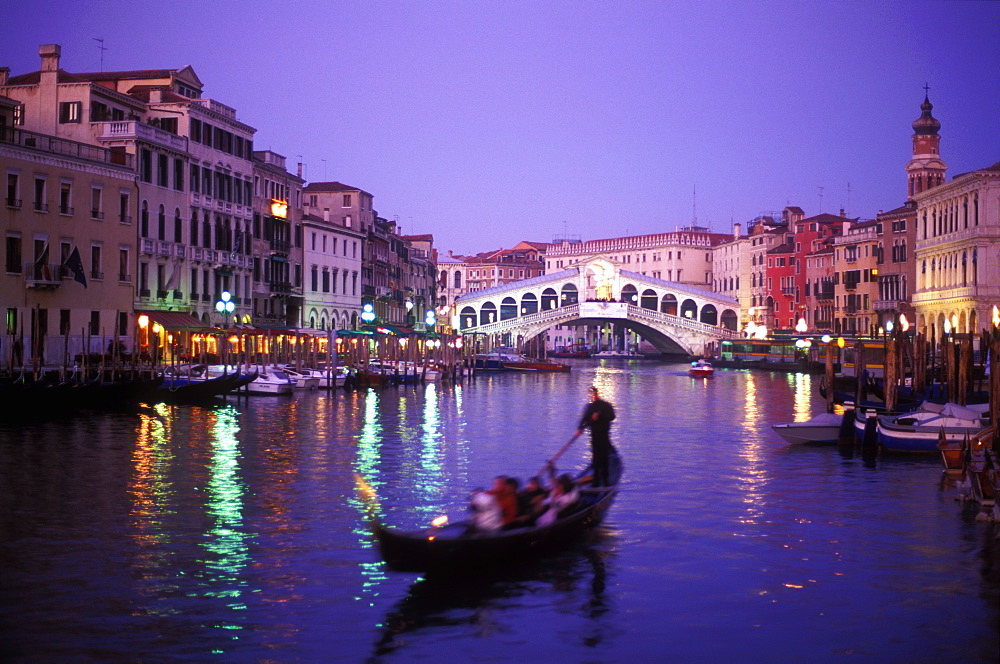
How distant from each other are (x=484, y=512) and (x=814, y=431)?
13.7 meters

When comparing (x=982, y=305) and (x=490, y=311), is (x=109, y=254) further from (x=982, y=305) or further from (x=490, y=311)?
(x=490, y=311)

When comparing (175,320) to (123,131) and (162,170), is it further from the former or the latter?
(123,131)

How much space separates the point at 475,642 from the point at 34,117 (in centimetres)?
3349

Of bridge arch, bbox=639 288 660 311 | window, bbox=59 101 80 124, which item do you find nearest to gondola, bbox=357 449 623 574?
window, bbox=59 101 80 124

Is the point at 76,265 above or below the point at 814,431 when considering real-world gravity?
above

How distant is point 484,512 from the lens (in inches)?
443

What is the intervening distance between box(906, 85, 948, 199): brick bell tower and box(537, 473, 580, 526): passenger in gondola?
5732 centimetres

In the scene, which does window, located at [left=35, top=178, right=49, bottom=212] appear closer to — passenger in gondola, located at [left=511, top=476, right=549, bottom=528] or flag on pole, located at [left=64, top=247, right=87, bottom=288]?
flag on pole, located at [left=64, top=247, right=87, bottom=288]

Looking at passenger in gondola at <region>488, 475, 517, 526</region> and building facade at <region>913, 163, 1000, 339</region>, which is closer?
passenger in gondola at <region>488, 475, 517, 526</region>

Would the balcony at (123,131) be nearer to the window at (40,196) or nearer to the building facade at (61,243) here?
the building facade at (61,243)

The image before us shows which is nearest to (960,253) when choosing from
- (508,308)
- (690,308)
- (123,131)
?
(123,131)

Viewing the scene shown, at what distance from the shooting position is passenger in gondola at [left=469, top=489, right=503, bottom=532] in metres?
11.2

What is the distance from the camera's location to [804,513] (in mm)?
15414

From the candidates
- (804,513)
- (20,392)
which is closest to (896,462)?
(804,513)
